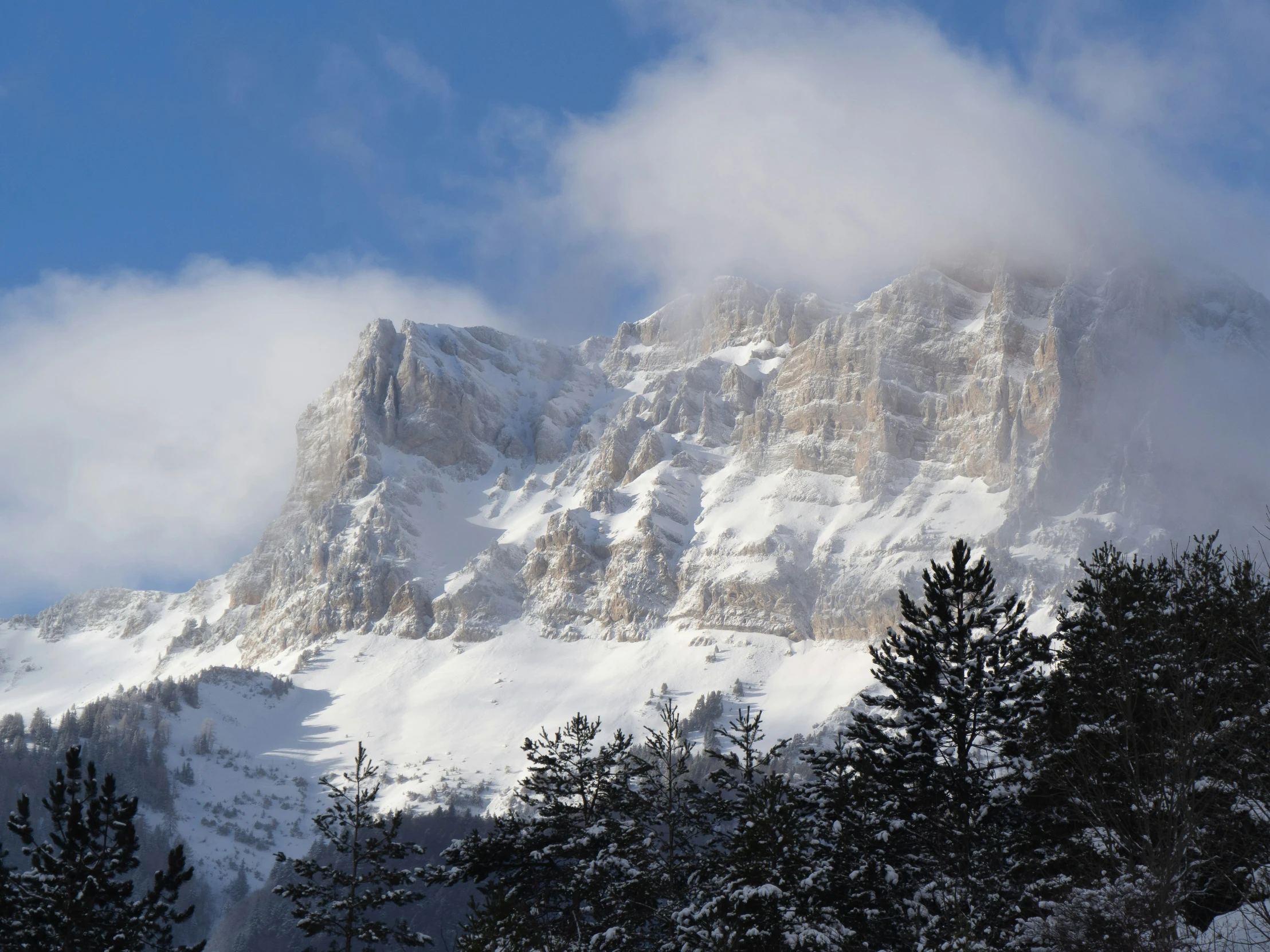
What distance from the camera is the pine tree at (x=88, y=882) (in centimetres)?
3331

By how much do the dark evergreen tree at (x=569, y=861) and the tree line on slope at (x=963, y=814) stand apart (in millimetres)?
94

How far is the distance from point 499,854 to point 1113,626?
19.9 meters

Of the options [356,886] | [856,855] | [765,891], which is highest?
[856,855]

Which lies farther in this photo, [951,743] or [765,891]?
[951,743]

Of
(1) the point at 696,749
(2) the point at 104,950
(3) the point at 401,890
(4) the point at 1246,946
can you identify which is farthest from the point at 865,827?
(1) the point at 696,749

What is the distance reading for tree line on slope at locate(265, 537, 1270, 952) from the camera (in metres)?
25.3

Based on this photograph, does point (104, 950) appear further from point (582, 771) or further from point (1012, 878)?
point (1012, 878)

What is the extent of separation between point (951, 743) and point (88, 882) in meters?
24.7

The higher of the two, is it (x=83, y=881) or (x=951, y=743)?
(x=951, y=743)

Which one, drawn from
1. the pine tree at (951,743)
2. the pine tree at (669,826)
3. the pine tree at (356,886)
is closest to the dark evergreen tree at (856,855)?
the pine tree at (951,743)

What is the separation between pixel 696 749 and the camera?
7047 inches

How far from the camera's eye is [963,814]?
109ft

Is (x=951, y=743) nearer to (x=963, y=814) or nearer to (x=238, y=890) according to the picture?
(x=963, y=814)

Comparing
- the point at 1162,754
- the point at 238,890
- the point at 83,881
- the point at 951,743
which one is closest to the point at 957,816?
the point at 951,743
